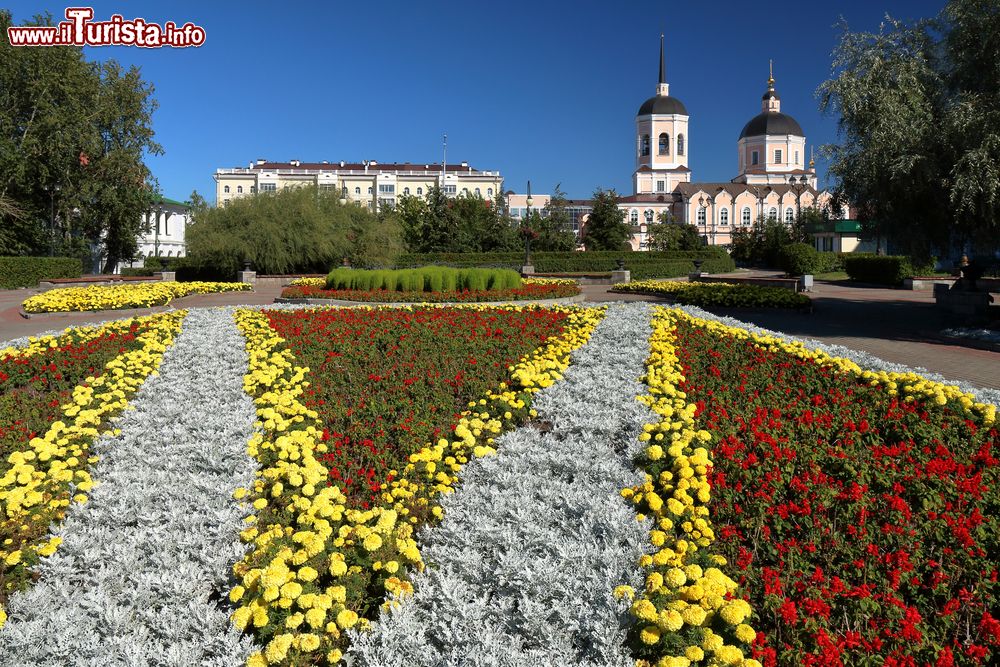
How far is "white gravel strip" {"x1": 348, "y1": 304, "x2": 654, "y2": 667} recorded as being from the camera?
258cm

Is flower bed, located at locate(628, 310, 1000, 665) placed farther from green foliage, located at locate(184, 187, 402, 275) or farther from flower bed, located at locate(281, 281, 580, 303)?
green foliage, located at locate(184, 187, 402, 275)

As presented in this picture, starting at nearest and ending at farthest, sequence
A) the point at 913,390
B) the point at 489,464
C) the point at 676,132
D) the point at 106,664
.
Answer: the point at 106,664 < the point at 489,464 < the point at 913,390 < the point at 676,132

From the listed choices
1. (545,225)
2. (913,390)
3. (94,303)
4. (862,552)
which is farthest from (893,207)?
(545,225)

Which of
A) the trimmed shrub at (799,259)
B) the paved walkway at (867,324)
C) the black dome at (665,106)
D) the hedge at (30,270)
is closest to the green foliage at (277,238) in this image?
the hedge at (30,270)

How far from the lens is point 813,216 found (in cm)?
5219

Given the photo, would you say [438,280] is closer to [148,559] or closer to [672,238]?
[148,559]

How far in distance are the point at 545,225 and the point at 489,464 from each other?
43.9 meters

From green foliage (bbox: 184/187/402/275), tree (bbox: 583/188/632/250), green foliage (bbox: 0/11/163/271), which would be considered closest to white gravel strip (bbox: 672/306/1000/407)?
green foliage (bbox: 184/187/402/275)

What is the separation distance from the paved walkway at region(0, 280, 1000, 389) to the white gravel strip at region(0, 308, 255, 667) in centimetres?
814

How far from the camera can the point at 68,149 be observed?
103 feet

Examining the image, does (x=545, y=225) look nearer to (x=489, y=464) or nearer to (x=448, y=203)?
(x=448, y=203)

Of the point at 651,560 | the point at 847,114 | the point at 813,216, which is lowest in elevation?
the point at 651,560

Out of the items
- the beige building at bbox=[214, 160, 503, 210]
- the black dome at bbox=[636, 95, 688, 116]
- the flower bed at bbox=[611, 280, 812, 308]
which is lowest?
the flower bed at bbox=[611, 280, 812, 308]

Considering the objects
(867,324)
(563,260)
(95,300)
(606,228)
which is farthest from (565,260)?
(95,300)
